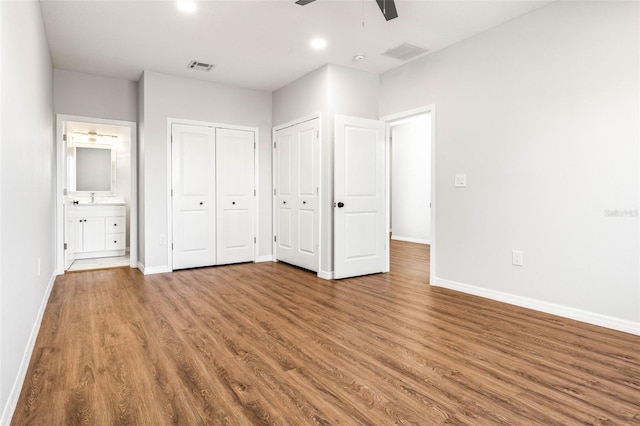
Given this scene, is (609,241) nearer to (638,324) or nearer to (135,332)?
(638,324)

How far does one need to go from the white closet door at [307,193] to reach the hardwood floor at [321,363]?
122cm

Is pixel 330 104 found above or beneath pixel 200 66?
beneath

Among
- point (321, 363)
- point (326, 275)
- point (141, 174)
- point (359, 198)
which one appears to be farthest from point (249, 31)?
point (321, 363)

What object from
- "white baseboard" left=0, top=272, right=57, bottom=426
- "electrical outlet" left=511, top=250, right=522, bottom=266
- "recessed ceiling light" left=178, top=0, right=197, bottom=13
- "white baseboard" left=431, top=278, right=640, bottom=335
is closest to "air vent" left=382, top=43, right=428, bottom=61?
"recessed ceiling light" left=178, top=0, right=197, bottom=13

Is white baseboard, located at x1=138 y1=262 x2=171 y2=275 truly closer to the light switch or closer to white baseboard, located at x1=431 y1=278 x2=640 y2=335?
white baseboard, located at x1=431 y1=278 x2=640 y2=335

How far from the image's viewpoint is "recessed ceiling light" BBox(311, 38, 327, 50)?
3854 millimetres

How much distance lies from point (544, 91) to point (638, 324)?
1.98 metres

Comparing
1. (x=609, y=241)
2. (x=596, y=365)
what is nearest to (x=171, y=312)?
(x=596, y=365)

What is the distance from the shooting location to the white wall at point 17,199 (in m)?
1.62

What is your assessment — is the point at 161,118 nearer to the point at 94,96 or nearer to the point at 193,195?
the point at 94,96

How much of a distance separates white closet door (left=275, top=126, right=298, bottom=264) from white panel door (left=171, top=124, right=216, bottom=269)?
98cm

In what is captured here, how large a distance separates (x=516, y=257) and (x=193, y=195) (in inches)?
161

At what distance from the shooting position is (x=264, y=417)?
1.66m

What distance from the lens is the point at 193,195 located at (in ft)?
17.0
